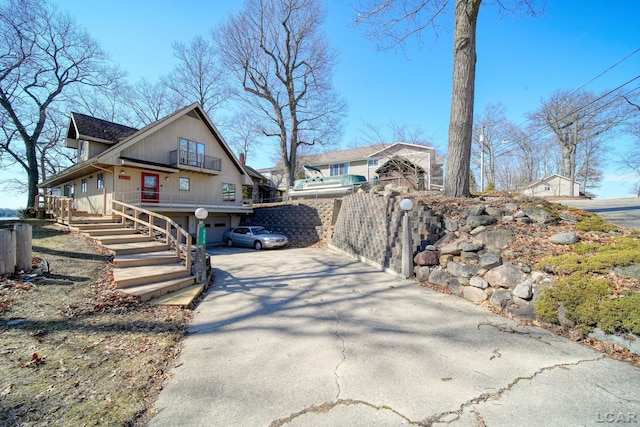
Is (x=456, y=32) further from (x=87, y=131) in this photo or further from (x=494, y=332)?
(x=87, y=131)

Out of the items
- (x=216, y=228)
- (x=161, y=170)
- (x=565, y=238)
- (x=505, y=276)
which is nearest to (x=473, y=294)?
(x=505, y=276)

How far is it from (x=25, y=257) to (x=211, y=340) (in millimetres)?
4622

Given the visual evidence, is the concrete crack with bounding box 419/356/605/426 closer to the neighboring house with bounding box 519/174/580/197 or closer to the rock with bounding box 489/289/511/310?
the rock with bounding box 489/289/511/310

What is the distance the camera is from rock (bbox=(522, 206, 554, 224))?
6.19 m

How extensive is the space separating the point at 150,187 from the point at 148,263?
10819 millimetres

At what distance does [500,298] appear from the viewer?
4.96m

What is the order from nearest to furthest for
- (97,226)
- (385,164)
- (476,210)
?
(476,210) → (97,226) → (385,164)

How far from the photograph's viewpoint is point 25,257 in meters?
5.34

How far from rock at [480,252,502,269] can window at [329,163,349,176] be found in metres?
26.6

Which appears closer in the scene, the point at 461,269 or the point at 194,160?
the point at 461,269

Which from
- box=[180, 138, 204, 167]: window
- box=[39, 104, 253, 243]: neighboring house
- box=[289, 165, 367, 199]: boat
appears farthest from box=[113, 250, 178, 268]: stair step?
box=[289, 165, 367, 199]: boat

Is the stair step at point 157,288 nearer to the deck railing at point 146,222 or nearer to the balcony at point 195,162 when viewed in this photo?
the deck railing at point 146,222

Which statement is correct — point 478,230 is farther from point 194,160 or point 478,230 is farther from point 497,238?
point 194,160

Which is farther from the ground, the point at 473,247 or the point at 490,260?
the point at 473,247
